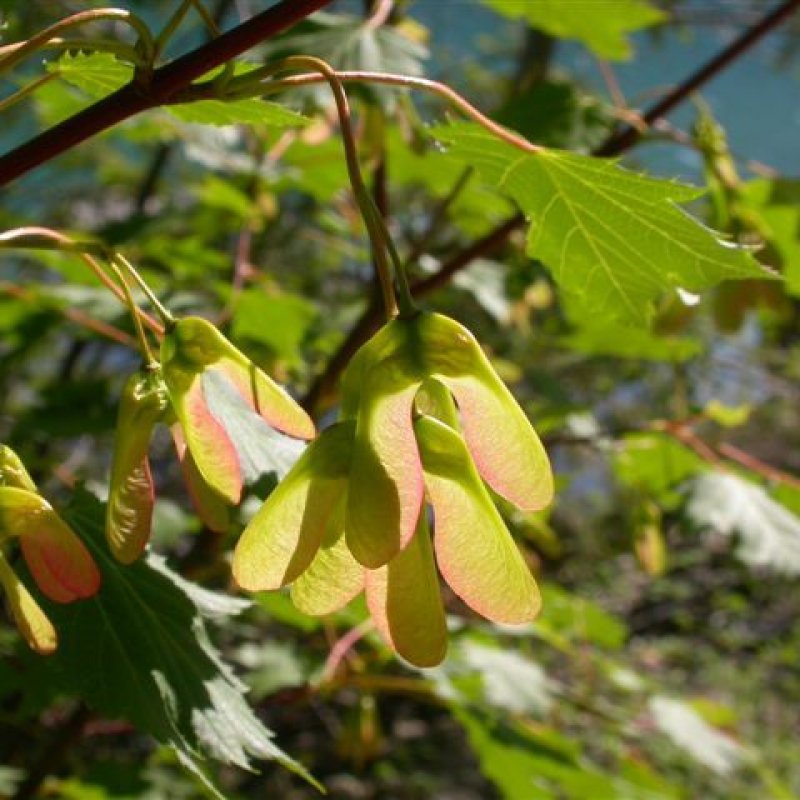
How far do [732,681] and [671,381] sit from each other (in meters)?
1.33

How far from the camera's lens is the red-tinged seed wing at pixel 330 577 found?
1.61 ft

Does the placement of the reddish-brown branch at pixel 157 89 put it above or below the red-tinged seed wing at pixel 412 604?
above

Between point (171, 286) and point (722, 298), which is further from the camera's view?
point (171, 286)

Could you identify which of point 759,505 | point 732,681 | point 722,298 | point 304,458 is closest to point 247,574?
point 304,458

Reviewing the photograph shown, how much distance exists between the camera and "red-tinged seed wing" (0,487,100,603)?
0.53 metres

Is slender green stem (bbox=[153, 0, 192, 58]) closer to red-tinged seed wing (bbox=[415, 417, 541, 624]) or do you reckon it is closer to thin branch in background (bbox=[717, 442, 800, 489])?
red-tinged seed wing (bbox=[415, 417, 541, 624])

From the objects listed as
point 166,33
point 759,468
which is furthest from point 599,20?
point 166,33

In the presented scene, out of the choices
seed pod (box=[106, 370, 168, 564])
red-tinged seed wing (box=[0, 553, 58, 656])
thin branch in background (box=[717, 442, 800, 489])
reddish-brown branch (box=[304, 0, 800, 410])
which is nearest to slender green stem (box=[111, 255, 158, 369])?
seed pod (box=[106, 370, 168, 564])

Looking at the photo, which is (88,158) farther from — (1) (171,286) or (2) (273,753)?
(2) (273,753)

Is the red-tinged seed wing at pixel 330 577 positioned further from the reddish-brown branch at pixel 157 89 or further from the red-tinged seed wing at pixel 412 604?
the reddish-brown branch at pixel 157 89

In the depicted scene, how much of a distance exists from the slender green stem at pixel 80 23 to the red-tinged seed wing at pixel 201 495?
18 centimetres

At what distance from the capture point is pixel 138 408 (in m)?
0.54

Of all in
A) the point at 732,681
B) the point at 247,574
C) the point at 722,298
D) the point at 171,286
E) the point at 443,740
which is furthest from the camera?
the point at 732,681

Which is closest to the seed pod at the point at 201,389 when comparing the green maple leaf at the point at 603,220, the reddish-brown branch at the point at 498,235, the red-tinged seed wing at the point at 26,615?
the red-tinged seed wing at the point at 26,615
